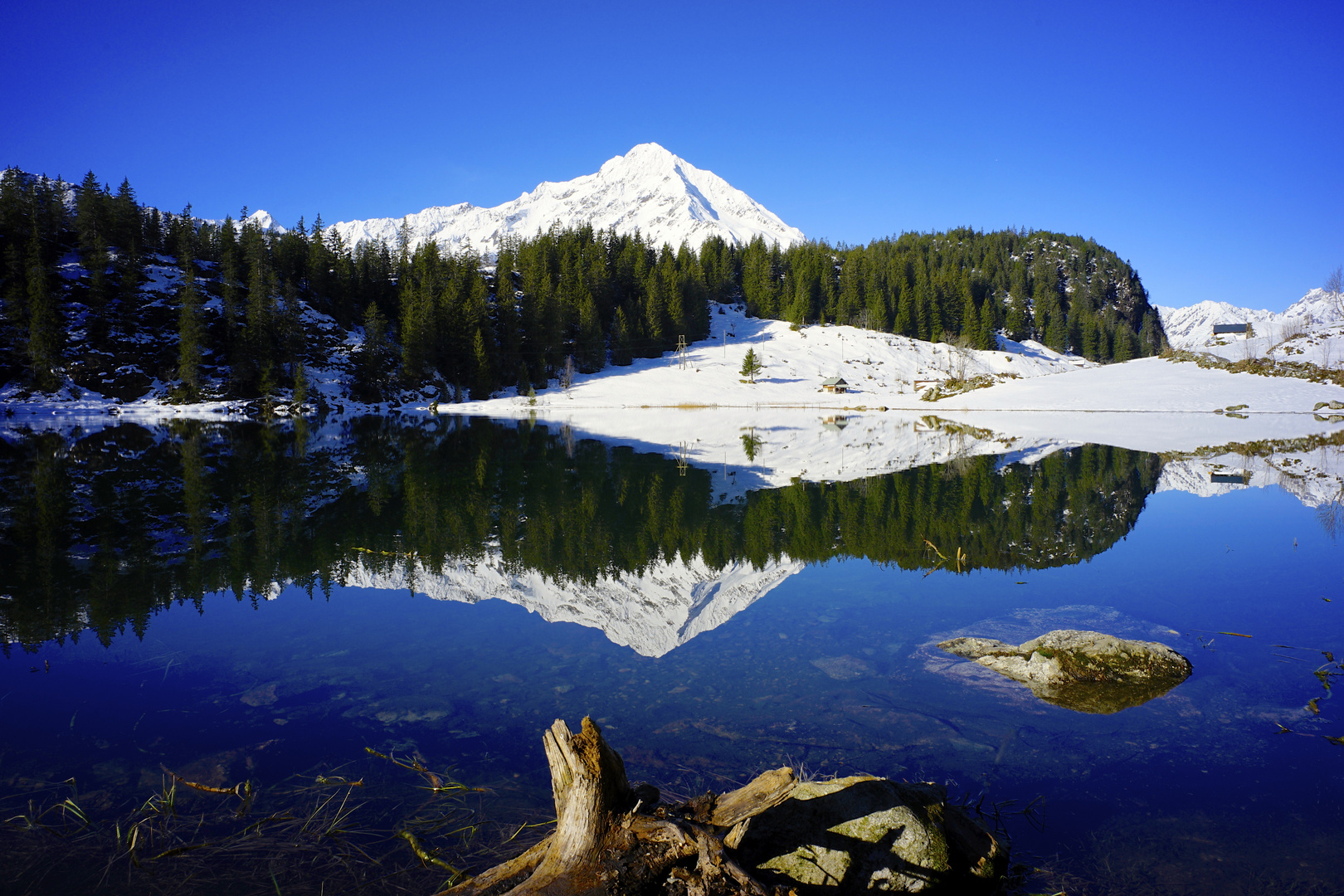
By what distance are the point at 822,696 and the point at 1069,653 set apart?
2.98 m

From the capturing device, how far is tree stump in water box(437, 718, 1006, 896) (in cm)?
355

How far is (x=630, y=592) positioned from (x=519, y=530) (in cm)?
513

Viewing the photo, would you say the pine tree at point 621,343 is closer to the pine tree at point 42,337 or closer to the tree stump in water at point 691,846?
the pine tree at point 42,337

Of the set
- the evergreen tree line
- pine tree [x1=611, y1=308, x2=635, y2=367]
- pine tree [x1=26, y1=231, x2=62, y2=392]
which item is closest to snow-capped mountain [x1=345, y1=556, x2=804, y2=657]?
pine tree [x1=26, y1=231, x2=62, y2=392]

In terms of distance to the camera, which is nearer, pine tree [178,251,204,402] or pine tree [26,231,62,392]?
pine tree [26,231,62,392]

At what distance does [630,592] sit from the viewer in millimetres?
10859

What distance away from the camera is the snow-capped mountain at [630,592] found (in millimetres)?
9125

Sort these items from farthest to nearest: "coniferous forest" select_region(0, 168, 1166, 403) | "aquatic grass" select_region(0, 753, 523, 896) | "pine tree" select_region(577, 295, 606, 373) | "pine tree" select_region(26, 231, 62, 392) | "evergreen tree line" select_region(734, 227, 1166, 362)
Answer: "evergreen tree line" select_region(734, 227, 1166, 362) < "pine tree" select_region(577, 295, 606, 373) < "coniferous forest" select_region(0, 168, 1166, 403) < "pine tree" select_region(26, 231, 62, 392) < "aquatic grass" select_region(0, 753, 523, 896)

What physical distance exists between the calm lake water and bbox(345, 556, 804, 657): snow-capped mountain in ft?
0.21

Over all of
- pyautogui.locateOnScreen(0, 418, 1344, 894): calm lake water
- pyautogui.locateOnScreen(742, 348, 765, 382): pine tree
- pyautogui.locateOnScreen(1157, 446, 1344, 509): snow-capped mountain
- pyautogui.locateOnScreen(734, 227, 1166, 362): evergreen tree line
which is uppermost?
pyautogui.locateOnScreen(734, 227, 1166, 362): evergreen tree line

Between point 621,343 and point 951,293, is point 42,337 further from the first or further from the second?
point 951,293

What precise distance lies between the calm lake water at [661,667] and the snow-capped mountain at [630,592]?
0.07 m

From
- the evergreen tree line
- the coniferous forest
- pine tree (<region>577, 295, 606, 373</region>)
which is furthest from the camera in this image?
→ the evergreen tree line

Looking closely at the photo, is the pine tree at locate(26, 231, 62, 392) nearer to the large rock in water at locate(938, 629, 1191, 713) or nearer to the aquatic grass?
the aquatic grass
